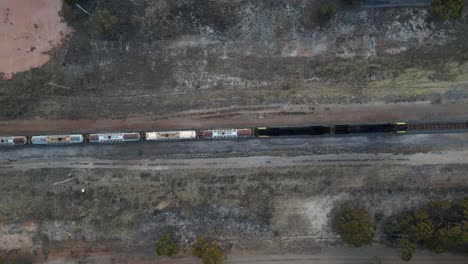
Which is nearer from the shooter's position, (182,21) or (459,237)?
(459,237)

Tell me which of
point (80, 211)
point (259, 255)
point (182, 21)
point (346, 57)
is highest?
point (182, 21)

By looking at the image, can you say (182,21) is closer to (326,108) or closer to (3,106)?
(326,108)

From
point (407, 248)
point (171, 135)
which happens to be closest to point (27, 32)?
point (171, 135)

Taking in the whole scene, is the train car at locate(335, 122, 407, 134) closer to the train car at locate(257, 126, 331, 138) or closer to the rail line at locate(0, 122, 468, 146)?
the rail line at locate(0, 122, 468, 146)

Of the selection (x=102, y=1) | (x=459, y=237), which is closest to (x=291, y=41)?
(x=102, y=1)

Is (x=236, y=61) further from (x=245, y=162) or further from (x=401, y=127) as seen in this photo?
(x=401, y=127)

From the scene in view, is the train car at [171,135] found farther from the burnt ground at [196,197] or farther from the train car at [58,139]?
the train car at [58,139]

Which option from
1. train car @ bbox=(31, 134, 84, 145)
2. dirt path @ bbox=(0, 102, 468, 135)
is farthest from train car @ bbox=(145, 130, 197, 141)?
train car @ bbox=(31, 134, 84, 145)
